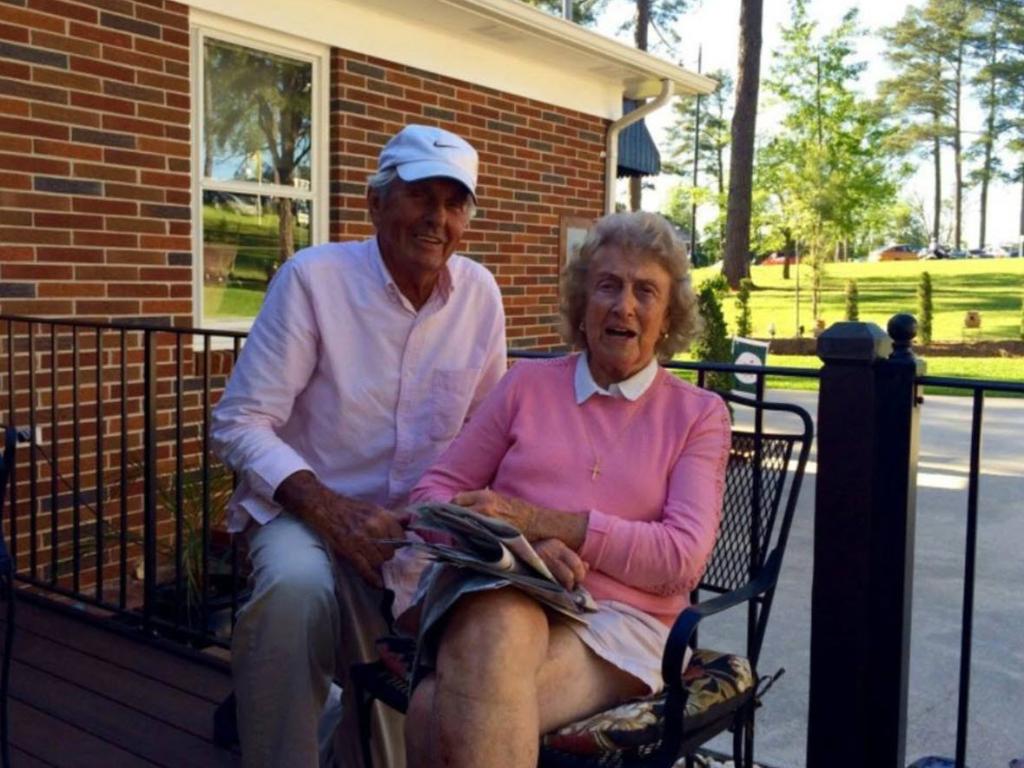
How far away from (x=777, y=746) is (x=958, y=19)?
1701 inches

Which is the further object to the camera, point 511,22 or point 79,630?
point 511,22

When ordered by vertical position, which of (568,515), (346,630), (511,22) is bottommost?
(346,630)

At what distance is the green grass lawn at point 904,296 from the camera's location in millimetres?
20844

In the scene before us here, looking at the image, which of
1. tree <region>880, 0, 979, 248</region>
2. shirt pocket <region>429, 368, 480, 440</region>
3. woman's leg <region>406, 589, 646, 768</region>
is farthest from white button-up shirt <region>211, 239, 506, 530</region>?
tree <region>880, 0, 979, 248</region>

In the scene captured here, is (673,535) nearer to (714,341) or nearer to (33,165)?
(33,165)

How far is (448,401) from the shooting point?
2420 millimetres

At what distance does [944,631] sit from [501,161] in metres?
3.70

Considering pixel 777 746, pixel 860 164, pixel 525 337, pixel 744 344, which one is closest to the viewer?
pixel 777 746

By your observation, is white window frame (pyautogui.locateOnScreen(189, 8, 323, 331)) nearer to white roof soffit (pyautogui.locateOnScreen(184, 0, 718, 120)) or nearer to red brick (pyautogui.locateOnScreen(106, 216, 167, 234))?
white roof soffit (pyautogui.locateOnScreen(184, 0, 718, 120))

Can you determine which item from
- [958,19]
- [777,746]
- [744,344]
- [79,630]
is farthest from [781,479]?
[958,19]

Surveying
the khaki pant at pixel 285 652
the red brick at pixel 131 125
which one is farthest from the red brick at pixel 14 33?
the khaki pant at pixel 285 652

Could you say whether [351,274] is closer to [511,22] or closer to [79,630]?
[79,630]

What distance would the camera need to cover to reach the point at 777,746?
392 centimetres

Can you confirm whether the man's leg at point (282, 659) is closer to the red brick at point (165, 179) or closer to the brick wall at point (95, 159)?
the brick wall at point (95, 159)
